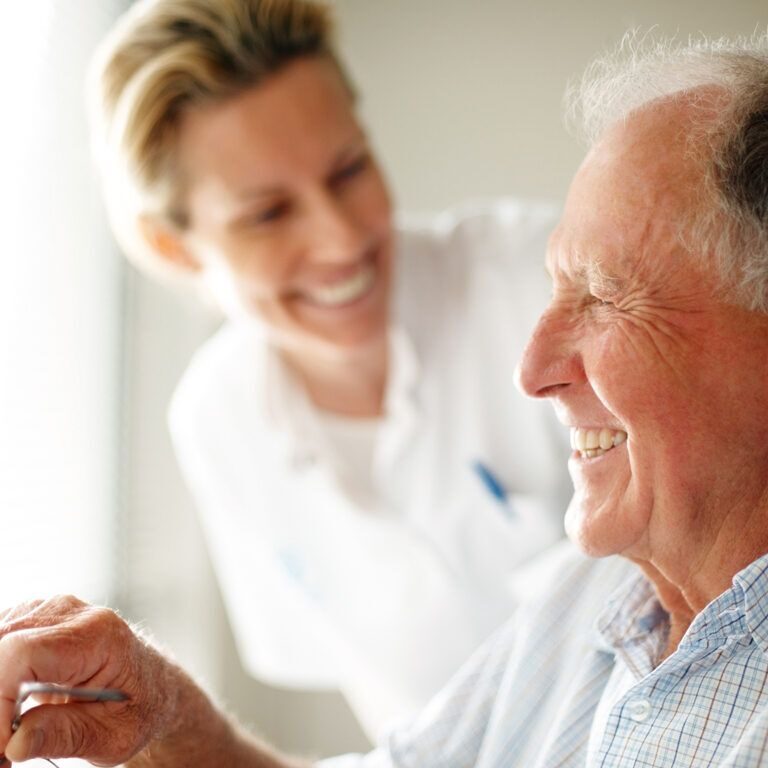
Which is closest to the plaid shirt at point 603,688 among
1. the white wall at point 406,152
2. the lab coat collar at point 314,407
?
the lab coat collar at point 314,407

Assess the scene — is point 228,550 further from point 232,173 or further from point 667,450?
point 667,450

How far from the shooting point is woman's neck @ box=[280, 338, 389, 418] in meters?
2.09

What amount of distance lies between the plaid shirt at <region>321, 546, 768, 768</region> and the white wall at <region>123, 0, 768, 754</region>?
1409mm

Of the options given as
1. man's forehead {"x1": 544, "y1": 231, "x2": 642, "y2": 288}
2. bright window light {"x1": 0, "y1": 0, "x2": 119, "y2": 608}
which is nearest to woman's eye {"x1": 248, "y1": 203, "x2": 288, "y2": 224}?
bright window light {"x1": 0, "y1": 0, "x2": 119, "y2": 608}

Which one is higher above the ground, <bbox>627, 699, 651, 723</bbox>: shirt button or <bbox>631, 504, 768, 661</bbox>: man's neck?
<bbox>631, 504, 768, 661</bbox>: man's neck

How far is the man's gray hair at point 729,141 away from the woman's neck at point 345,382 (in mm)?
1006

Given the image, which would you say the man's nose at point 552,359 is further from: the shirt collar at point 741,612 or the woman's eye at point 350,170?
the woman's eye at point 350,170

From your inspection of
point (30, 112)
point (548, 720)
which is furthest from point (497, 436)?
point (30, 112)

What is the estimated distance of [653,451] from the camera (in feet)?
3.51

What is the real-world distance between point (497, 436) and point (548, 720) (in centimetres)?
78

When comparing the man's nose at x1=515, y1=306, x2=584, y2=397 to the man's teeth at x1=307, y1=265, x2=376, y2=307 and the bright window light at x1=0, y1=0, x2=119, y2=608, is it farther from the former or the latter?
the bright window light at x1=0, y1=0, x2=119, y2=608

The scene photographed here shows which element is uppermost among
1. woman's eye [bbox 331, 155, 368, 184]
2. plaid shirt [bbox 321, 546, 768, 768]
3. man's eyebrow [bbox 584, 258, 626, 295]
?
woman's eye [bbox 331, 155, 368, 184]

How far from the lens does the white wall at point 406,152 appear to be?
268cm

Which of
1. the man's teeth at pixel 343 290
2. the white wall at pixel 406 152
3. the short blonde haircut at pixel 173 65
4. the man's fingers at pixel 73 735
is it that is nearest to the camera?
the man's fingers at pixel 73 735
